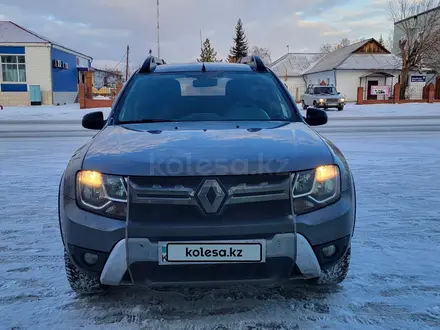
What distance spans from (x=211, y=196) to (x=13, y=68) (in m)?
37.6

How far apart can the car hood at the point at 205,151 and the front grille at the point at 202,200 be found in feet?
0.17

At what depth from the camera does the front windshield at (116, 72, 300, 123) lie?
366cm

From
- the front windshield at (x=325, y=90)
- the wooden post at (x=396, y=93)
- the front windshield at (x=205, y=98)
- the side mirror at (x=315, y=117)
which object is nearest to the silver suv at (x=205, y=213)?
the front windshield at (x=205, y=98)

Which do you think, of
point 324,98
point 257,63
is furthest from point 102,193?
point 324,98

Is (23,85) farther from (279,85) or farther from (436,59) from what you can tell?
(436,59)

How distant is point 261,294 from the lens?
2.92 m

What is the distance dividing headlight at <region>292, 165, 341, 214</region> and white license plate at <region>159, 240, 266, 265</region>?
33 centimetres

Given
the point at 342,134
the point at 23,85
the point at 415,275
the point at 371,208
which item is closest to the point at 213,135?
the point at 415,275

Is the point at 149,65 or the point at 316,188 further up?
the point at 149,65

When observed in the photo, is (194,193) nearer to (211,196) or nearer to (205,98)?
(211,196)

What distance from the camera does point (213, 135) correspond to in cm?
285

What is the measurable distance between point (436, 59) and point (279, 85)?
158ft

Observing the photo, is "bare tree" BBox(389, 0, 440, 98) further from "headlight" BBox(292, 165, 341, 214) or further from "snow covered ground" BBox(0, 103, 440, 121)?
"headlight" BBox(292, 165, 341, 214)

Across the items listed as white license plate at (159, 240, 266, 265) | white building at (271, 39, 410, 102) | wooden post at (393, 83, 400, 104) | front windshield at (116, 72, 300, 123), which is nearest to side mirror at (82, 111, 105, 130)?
front windshield at (116, 72, 300, 123)
